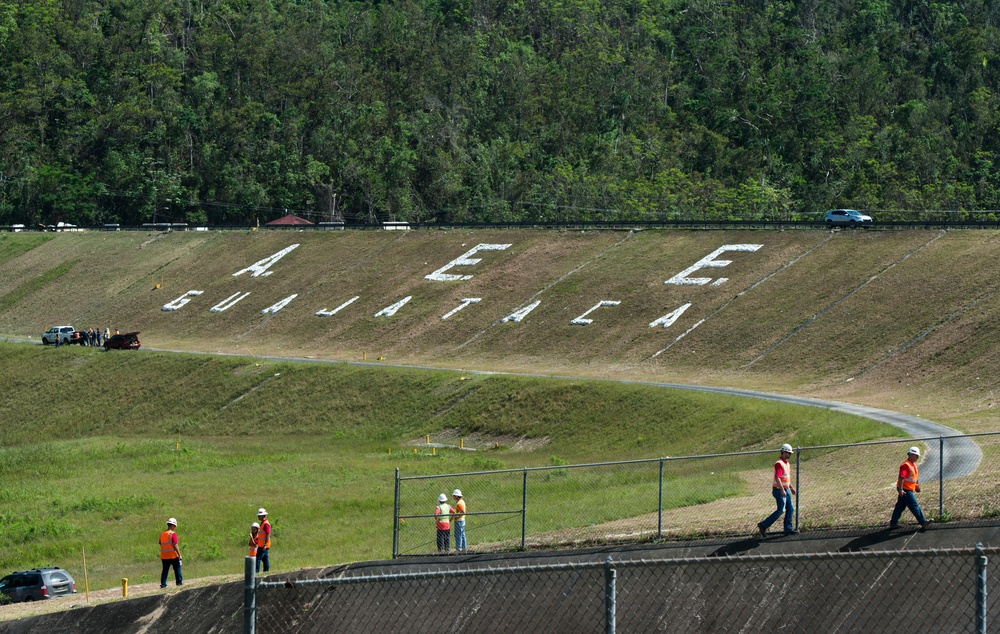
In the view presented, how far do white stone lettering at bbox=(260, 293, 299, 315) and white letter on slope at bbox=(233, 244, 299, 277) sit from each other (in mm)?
7707

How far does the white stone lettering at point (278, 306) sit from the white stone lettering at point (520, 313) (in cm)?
2051

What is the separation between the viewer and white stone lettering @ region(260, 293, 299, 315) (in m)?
93.1

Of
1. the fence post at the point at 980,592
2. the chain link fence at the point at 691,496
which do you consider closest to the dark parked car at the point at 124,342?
the chain link fence at the point at 691,496

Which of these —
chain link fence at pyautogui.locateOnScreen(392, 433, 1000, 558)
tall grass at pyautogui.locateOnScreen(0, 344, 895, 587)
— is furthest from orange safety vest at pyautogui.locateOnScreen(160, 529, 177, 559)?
chain link fence at pyautogui.locateOnScreen(392, 433, 1000, 558)

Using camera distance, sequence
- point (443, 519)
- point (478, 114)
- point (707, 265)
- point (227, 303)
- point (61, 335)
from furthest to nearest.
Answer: point (478, 114)
point (227, 303)
point (61, 335)
point (707, 265)
point (443, 519)

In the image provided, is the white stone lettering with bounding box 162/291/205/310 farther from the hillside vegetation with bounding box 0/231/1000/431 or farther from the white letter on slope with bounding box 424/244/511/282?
the white letter on slope with bounding box 424/244/511/282

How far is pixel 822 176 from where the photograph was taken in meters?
144

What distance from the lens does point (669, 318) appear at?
74.3m

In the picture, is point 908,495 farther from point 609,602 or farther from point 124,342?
point 124,342

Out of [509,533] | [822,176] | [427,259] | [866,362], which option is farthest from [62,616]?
[822,176]

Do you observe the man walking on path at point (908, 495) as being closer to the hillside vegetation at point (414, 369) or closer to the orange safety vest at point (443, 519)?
the orange safety vest at point (443, 519)

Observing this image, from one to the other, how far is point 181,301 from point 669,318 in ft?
145

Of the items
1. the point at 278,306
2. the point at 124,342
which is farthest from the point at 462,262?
the point at 124,342

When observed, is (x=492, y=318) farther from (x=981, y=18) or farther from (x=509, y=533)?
(x=981, y=18)
